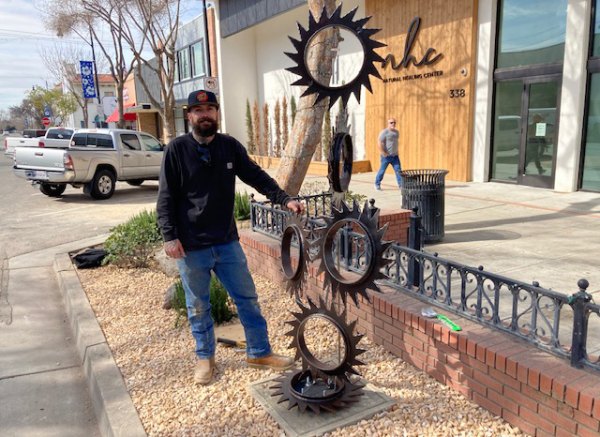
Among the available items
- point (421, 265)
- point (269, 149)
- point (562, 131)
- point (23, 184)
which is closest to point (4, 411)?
point (421, 265)

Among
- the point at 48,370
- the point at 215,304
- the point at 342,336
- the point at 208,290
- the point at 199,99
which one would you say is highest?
the point at 199,99

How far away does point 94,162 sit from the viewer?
13320mm

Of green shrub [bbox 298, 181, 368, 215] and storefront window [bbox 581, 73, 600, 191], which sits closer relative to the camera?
green shrub [bbox 298, 181, 368, 215]

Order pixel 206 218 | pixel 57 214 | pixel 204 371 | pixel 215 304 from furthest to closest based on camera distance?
pixel 57 214 < pixel 215 304 < pixel 204 371 < pixel 206 218

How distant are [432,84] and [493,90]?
5.92 ft

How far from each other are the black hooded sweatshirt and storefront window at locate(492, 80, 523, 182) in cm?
961

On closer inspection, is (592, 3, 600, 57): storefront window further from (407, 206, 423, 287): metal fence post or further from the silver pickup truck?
the silver pickup truck

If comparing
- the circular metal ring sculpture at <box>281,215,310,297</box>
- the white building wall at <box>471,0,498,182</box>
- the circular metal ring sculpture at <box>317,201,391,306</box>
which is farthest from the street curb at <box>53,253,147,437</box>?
the white building wall at <box>471,0,498,182</box>

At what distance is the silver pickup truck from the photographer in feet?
42.0

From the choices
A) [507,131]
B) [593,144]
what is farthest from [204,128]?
[507,131]

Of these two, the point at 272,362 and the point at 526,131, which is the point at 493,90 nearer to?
the point at 526,131

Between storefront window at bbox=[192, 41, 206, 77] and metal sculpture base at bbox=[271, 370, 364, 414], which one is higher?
storefront window at bbox=[192, 41, 206, 77]

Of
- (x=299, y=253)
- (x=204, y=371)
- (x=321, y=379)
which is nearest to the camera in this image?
(x=299, y=253)

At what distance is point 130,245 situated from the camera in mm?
6469
